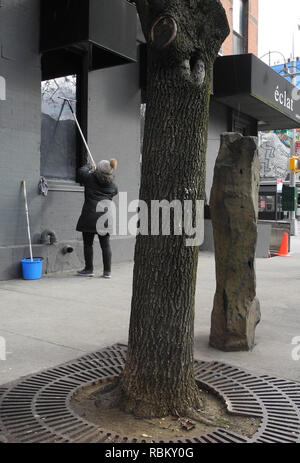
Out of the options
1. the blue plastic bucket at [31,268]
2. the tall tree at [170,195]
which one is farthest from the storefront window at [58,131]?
the tall tree at [170,195]

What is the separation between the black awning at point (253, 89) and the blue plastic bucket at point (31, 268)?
22.9ft

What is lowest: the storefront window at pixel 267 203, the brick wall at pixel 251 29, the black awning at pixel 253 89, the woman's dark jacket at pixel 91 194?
the woman's dark jacket at pixel 91 194

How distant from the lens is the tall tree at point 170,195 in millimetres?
2811

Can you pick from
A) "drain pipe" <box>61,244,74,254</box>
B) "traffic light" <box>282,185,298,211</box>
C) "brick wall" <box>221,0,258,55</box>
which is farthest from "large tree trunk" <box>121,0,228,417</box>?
"brick wall" <box>221,0,258,55</box>

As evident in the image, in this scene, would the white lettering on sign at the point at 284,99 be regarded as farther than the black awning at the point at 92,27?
Yes

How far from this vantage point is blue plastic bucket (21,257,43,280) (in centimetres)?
728

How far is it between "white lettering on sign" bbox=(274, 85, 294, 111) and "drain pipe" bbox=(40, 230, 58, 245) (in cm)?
817

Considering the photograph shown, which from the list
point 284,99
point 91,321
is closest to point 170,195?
Answer: point 91,321

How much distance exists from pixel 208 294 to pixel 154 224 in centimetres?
413

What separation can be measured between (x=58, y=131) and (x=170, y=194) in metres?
6.27

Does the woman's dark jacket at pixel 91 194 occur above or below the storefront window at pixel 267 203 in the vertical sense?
below

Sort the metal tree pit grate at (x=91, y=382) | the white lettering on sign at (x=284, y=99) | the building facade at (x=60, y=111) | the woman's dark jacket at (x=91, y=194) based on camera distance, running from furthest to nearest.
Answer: the white lettering on sign at (x=284, y=99)
the woman's dark jacket at (x=91, y=194)
the building facade at (x=60, y=111)
the metal tree pit grate at (x=91, y=382)

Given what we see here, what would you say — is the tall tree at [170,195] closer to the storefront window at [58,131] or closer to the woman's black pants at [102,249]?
the woman's black pants at [102,249]
